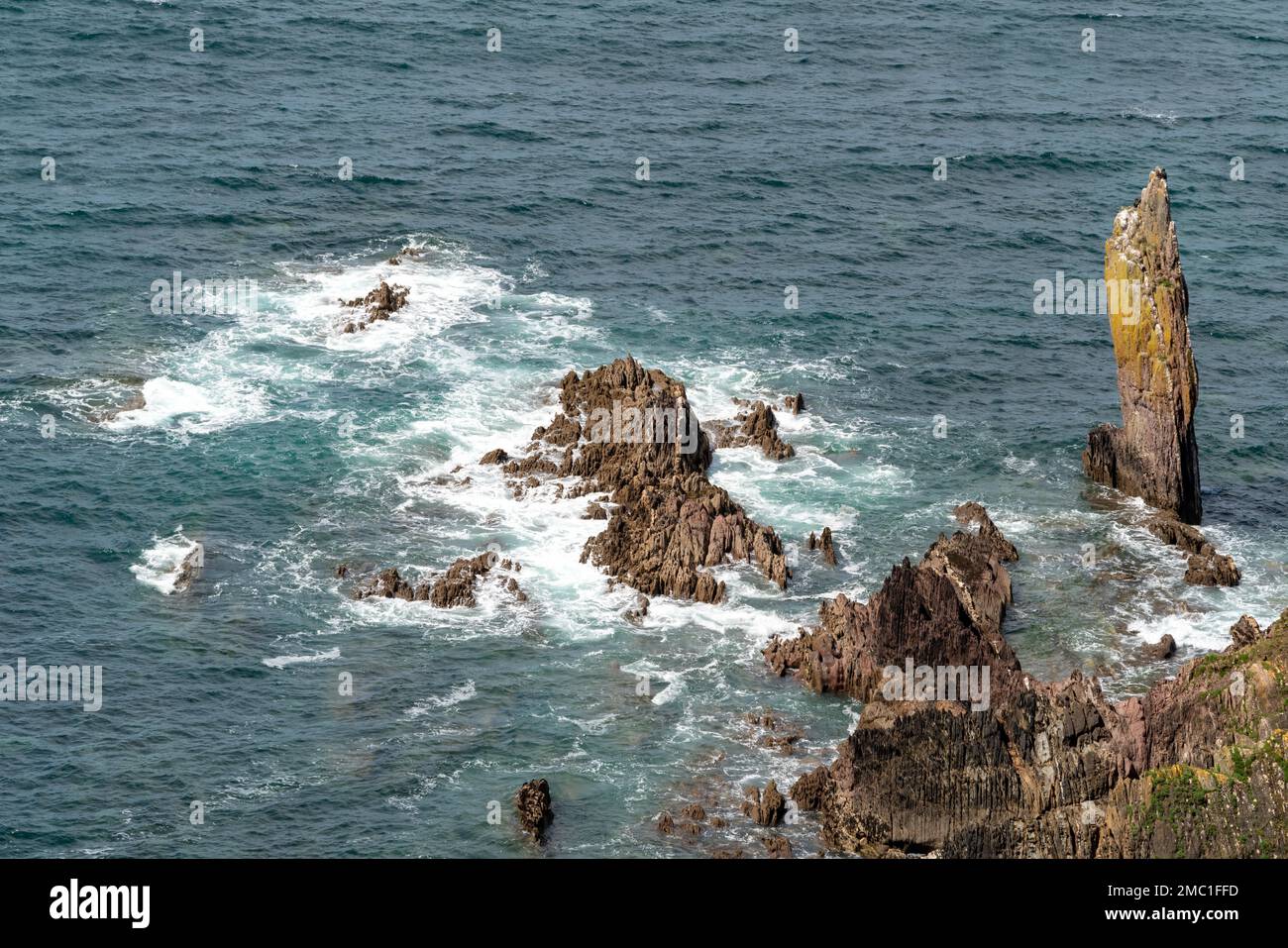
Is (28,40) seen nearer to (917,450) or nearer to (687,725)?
(917,450)

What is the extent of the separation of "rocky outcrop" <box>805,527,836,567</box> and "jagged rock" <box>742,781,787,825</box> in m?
27.1

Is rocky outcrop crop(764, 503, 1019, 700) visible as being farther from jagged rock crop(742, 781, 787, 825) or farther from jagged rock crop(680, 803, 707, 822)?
jagged rock crop(680, 803, 707, 822)

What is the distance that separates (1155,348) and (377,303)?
6144 cm

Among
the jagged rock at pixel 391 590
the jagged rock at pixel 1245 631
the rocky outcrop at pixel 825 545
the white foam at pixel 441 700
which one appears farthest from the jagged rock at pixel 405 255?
the jagged rock at pixel 1245 631

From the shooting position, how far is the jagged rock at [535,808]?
9056cm

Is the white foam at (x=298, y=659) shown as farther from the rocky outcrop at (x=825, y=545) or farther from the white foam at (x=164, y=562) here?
the rocky outcrop at (x=825, y=545)

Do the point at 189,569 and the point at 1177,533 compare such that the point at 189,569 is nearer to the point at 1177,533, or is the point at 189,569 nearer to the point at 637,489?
the point at 637,489

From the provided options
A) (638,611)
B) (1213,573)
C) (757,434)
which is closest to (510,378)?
(757,434)

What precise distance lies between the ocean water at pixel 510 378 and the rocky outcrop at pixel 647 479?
206cm

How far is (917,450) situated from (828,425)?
691cm

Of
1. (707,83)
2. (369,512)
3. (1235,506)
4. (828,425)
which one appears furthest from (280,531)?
(707,83)

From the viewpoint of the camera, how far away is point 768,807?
298 ft

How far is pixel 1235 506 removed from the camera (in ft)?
409
